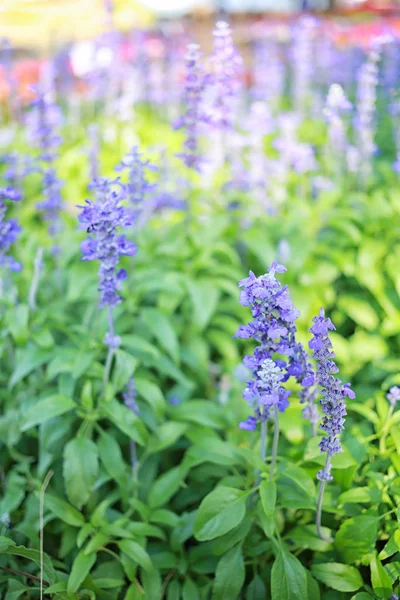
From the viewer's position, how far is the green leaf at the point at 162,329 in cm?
370

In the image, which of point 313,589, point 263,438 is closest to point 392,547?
point 313,589

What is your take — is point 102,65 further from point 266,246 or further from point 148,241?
point 266,246

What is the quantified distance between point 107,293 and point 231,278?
1715 mm

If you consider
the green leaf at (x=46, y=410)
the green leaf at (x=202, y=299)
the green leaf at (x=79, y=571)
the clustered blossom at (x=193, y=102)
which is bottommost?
the green leaf at (x=79, y=571)

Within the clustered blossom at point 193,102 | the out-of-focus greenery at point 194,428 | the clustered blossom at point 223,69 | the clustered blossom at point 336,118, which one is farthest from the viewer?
the clustered blossom at point 336,118

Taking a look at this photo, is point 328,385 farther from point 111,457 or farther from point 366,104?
point 366,104

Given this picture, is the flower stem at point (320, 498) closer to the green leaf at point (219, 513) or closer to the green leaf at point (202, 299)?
the green leaf at point (219, 513)

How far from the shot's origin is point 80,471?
3.03 m

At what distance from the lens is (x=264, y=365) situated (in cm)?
232

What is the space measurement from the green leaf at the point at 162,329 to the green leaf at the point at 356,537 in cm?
136

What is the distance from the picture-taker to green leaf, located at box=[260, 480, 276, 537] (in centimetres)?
256

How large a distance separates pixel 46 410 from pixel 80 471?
35 centimetres

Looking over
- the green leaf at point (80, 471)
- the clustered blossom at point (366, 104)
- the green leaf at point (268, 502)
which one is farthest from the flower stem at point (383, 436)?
the clustered blossom at point (366, 104)

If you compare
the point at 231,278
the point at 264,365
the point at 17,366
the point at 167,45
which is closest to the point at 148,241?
the point at 231,278
